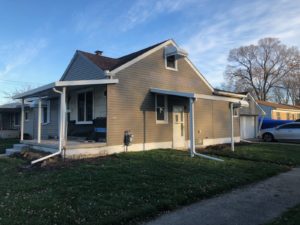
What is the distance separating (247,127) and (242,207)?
20.6m

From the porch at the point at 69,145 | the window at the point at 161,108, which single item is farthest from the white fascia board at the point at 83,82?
the window at the point at 161,108

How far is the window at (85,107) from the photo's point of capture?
14.0 meters

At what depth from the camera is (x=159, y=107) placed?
14727mm

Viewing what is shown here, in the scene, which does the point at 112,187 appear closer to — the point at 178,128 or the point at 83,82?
the point at 83,82

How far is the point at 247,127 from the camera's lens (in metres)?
25.5

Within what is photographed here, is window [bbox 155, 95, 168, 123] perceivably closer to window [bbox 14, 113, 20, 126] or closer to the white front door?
the white front door

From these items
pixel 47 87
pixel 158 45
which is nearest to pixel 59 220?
pixel 47 87

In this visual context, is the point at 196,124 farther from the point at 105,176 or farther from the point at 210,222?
the point at 210,222

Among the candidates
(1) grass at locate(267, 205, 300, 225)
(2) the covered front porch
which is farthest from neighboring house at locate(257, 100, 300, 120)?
(1) grass at locate(267, 205, 300, 225)

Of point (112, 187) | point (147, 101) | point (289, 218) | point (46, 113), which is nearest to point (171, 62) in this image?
point (147, 101)

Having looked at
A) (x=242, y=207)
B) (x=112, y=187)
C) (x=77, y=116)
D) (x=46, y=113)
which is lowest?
(x=242, y=207)

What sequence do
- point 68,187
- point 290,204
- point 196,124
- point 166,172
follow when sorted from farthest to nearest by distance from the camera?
point 196,124, point 166,172, point 68,187, point 290,204

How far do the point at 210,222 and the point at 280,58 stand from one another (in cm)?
5590

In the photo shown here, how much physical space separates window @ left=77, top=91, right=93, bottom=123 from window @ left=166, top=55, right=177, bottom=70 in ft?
14.6
